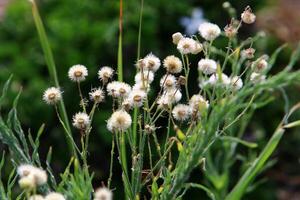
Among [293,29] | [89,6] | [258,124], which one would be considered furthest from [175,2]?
[293,29]

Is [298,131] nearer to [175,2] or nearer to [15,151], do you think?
[175,2]

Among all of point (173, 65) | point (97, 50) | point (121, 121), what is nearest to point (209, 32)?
point (173, 65)

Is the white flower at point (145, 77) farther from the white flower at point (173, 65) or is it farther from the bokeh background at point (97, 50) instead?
the bokeh background at point (97, 50)

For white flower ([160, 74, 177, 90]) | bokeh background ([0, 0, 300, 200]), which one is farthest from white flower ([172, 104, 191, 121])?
bokeh background ([0, 0, 300, 200])

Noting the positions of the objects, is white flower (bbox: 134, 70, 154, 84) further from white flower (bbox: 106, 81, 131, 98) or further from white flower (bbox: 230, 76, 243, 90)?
white flower (bbox: 230, 76, 243, 90)

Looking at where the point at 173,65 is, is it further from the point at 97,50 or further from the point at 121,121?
the point at 97,50
